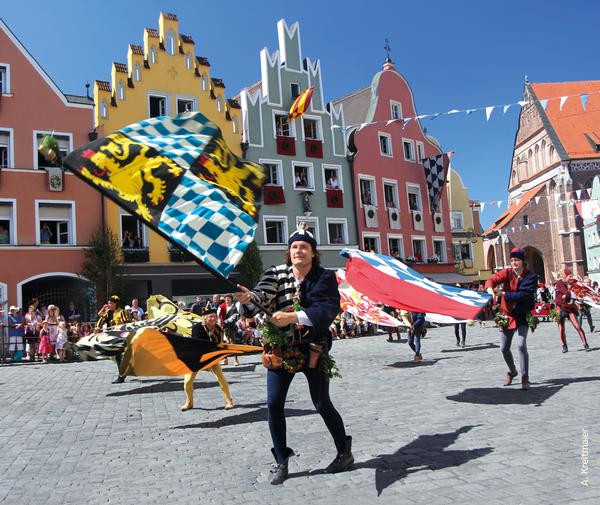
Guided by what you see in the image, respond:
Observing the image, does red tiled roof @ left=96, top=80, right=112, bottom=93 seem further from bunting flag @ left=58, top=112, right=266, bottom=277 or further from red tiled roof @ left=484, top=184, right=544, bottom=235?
red tiled roof @ left=484, top=184, right=544, bottom=235

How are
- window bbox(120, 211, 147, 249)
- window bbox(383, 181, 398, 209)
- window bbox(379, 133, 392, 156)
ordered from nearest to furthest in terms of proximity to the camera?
window bbox(120, 211, 147, 249) → window bbox(383, 181, 398, 209) → window bbox(379, 133, 392, 156)

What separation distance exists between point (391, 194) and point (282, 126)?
374 inches

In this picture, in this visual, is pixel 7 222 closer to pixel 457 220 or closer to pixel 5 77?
pixel 5 77

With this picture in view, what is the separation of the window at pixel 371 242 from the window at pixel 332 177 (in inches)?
144

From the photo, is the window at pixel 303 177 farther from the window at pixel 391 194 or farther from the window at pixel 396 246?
the window at pixel 396 246

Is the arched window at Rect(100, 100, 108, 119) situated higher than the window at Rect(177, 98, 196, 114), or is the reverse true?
the window at Rect(177, 98, 196, 114)

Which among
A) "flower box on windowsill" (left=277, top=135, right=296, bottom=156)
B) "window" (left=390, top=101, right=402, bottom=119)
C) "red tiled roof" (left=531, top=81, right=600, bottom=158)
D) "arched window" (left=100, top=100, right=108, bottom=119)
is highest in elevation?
"red tiled roof" (left=531, top=81, right=600, bottom=158)

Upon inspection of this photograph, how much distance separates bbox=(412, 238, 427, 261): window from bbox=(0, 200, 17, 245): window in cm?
2545

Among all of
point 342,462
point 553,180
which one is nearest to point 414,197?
point 553,180

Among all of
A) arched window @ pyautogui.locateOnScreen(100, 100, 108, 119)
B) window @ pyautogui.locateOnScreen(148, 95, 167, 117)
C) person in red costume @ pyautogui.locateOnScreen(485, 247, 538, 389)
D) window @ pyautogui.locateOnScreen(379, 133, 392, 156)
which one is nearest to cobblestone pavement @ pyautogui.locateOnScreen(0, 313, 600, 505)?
person in red costume @ pyautogui.locateOnScreen(485, 247, 538, 389)

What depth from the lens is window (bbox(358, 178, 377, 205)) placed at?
39291 mm

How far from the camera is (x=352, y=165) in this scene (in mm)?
38969

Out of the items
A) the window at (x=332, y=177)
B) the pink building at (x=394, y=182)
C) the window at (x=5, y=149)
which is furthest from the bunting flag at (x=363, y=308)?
the pink building at (x=394, y=182)

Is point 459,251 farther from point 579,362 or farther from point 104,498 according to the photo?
point 104,498
